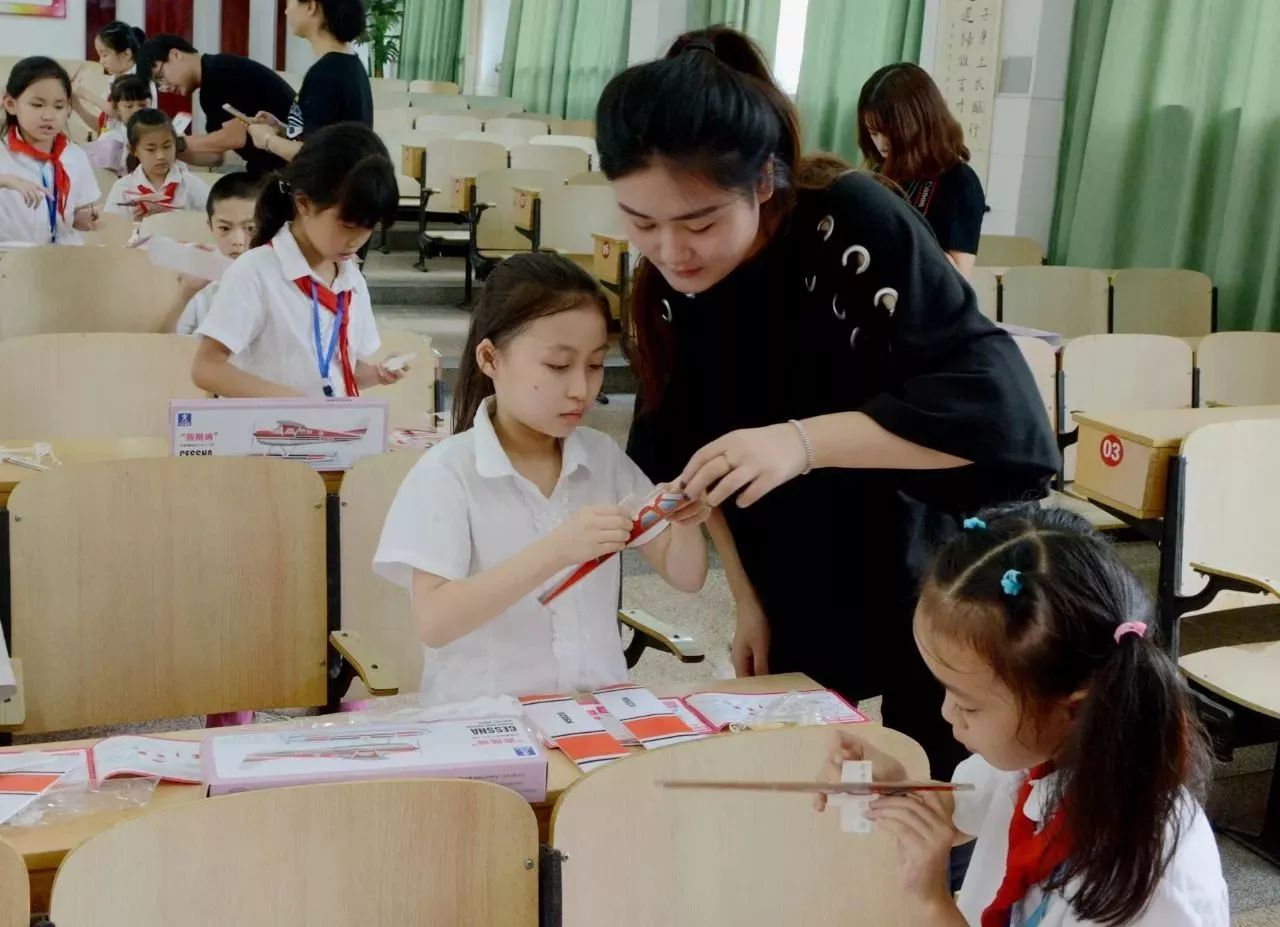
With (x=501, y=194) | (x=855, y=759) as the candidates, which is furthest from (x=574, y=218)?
(x=855, y=759)

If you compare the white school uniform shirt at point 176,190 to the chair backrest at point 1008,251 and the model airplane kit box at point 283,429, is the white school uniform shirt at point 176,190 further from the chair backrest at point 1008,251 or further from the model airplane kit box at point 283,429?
the model airplane kit box at point 283,429

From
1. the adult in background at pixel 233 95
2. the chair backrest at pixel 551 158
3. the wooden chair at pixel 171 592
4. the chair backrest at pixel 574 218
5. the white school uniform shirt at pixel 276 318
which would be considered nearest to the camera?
the wooden chair at pixel 171 592

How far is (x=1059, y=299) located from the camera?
5.46 metres

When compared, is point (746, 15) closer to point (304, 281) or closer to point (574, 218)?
point (574, 218)

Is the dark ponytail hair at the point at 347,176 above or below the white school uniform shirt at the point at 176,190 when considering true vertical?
above

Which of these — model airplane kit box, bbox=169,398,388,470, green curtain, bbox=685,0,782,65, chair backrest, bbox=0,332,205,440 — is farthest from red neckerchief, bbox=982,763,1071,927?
green curtain, bbox=685,0,782,65

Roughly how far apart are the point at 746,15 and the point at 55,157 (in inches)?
197

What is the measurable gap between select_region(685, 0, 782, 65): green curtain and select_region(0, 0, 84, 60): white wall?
7.14m

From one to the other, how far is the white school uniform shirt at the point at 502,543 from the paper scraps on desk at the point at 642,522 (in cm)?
11

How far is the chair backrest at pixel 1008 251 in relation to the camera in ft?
19.8

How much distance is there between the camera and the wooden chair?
2195mm

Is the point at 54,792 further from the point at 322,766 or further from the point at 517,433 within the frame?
the point at 517,433

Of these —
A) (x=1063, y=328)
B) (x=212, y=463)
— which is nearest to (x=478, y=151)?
(x=1063, y=328)

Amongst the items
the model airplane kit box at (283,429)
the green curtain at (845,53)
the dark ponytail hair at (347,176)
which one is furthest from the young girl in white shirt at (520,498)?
the green curtain at (845,53)
